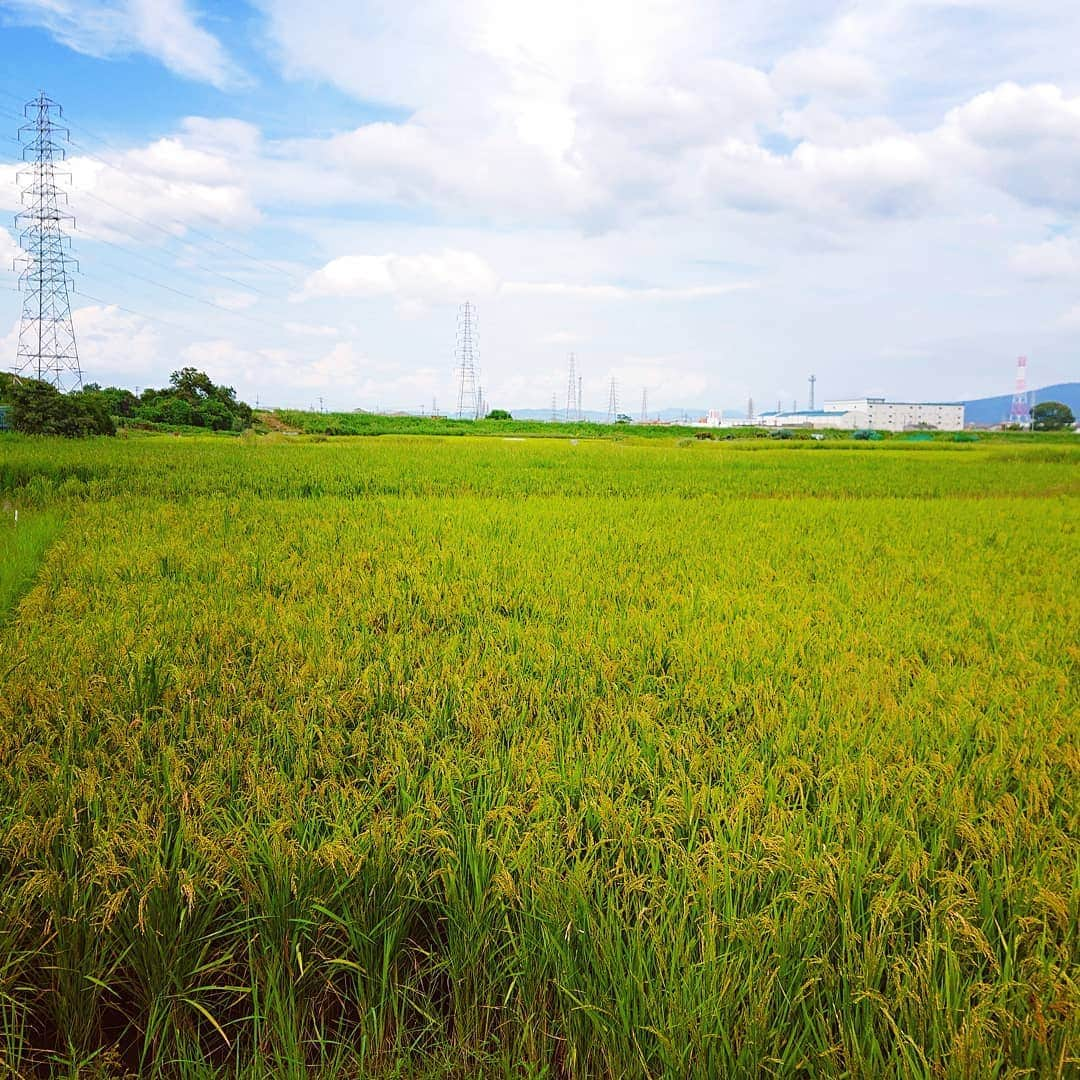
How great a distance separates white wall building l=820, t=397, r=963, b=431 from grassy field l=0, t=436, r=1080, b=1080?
372 feet

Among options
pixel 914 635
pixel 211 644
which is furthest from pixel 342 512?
pixel 914 635

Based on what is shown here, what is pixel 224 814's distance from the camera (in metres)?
2.17

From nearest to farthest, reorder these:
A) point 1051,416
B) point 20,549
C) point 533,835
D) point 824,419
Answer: point 533,835, point 20,549, point 1051,416, point 824,419

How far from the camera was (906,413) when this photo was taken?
11200cm

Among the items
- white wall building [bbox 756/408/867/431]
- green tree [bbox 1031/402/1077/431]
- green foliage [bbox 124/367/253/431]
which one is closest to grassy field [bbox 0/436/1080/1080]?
green foliage [bbox 124/367/253/431]

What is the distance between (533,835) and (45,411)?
23606 mm

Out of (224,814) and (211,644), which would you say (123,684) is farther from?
(224,814)

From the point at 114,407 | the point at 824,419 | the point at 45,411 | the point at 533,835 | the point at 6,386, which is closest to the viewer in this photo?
the point at 533,835

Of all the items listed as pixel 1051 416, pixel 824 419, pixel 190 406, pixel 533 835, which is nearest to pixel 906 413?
pixel 824 419

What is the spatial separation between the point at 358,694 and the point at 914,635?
325cm

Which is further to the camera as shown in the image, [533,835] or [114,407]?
[114,407]

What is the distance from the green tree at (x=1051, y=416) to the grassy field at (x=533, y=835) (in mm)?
74681

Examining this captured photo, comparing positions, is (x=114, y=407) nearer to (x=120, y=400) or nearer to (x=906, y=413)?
(x=120, y=400)

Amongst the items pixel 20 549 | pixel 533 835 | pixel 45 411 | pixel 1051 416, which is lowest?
pixel 533 835
